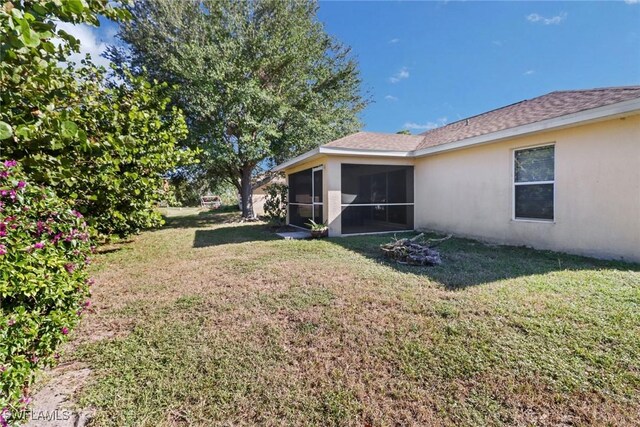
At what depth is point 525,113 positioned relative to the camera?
764 centimetres

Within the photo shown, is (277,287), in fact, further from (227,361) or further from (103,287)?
(103,287)

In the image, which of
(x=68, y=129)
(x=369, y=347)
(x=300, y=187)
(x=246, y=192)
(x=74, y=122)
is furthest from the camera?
(x=246, y=192)

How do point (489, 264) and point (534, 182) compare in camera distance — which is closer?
point (489, 264)

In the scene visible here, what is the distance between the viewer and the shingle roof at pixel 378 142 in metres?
9.19

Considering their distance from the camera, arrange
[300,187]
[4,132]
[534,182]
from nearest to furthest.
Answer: [4,132]
[534,182]
[300,187]

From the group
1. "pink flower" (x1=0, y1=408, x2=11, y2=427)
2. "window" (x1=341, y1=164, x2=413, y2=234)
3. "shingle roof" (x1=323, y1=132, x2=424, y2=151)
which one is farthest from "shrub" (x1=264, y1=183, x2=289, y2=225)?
"pink flower" (x1=0, y1=408, x2=11, y2=427)

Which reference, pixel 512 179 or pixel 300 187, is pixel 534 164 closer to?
pixel 512 179

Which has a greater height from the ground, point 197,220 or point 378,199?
point 378,199

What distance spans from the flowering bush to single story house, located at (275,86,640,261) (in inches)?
269

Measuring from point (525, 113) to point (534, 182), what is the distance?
2327 mm

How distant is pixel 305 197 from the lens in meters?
11.6

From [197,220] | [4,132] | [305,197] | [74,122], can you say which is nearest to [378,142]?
[305,197]

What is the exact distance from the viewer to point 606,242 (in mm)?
5488

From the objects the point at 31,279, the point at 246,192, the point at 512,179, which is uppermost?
the point at 246,192
